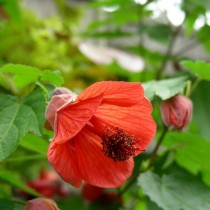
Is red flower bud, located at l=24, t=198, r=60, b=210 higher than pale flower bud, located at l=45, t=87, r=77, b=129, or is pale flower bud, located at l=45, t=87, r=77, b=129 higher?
pale flower bud, located at l=45, t=87, r=77, b=129

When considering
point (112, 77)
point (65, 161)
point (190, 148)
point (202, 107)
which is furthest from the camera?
point (112, 77)

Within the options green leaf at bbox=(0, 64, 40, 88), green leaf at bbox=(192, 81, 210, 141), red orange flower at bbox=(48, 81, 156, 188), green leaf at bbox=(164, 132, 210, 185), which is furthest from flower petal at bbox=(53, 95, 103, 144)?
green leaf at bbox=(192, 81, 210, 141)

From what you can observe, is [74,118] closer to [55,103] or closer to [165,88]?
[55,103]

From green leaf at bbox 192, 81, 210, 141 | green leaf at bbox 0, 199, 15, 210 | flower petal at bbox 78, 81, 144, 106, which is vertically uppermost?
flower petal at bbox 78, 81, 144, 106

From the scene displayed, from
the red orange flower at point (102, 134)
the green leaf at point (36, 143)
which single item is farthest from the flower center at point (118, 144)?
the green leaf at point (36, 143)

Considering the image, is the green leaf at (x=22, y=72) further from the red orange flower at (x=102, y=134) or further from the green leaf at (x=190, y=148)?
the green leaf at (x=190, y=148)

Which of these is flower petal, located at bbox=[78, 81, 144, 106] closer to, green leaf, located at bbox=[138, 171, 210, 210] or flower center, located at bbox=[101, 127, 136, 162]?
flower center, located at bbox=[101, 127, 136, 162]

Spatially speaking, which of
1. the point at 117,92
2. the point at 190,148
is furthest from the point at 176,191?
the point at 117,92

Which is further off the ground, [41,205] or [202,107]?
[41,205]
